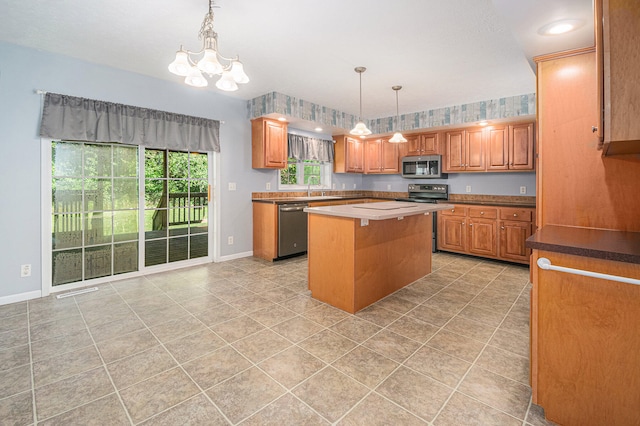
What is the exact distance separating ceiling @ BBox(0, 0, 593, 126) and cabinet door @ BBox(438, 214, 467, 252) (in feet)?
6.84

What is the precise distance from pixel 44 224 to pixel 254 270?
7.62 ft

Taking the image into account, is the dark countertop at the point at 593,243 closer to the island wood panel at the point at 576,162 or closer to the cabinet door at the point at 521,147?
the island wood panel at the point at 576,162

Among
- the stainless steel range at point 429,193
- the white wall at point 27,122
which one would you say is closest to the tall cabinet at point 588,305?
the stainless steel range at point 429,193

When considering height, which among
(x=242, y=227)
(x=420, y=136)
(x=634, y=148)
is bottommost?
(x=242, y=227)

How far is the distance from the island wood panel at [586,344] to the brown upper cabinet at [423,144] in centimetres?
443

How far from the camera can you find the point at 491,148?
16.2 feet

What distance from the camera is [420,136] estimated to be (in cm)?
574

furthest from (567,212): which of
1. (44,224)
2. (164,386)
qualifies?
(44,224)

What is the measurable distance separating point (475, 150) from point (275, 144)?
3.31 meters

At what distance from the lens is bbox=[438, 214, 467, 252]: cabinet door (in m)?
4.99

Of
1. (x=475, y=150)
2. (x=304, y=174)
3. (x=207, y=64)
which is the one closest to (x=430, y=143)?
(x=475, y=150)

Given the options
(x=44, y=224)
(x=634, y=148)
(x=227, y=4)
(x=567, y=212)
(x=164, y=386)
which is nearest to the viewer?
(x=634, y=148)

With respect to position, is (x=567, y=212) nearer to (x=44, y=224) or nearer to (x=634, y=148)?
(x=634, y=148)

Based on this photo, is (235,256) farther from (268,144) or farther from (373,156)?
(373,156)
